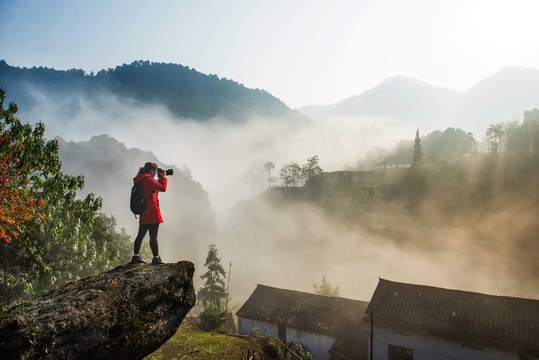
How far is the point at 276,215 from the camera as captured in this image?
112 meters

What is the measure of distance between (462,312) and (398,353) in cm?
526

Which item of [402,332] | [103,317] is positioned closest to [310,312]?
[402,332]

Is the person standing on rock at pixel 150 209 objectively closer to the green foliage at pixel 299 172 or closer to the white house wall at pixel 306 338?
the white house wall at pixel 306 338

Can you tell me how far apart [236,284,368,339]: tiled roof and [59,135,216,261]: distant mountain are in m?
62.8

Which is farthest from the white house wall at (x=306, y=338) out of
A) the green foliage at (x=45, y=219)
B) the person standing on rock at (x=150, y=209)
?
the person standing on rock at (x=150, y=209)

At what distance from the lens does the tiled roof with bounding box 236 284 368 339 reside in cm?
2716

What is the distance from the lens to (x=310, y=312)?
2947cm

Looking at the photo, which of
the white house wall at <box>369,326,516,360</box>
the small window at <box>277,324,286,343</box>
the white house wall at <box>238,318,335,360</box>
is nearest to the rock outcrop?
the white house wall at <box>369,326,516,360</box>

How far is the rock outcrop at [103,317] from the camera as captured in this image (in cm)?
389

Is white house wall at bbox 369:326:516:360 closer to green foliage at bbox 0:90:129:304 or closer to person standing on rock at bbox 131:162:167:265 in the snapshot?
green foliage at bbox 0:90:129:304

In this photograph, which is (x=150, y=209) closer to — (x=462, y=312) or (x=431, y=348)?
(x=431, y=348)

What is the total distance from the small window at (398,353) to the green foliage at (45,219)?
1933 cm

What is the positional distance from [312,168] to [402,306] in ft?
267

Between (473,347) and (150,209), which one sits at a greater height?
(150,209)
